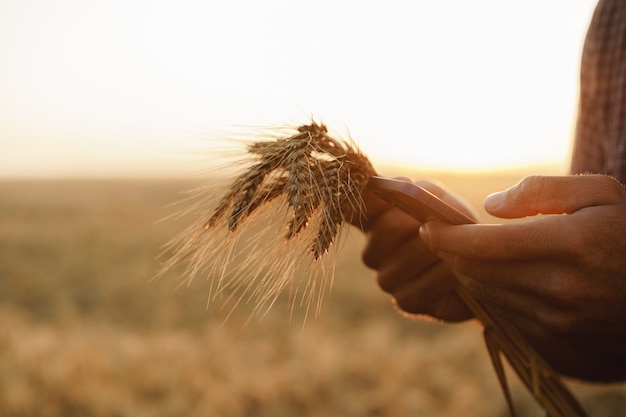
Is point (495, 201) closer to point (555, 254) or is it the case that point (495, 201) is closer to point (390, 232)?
point (555, 254)

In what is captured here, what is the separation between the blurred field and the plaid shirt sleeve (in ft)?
4.55

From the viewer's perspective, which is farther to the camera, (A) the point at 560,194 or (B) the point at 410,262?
(B) the point at 410,262

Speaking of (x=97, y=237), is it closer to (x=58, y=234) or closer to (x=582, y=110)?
(x=58, y=234)

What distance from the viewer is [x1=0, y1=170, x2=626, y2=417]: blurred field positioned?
4.85 meters

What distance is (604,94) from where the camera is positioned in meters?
2.05

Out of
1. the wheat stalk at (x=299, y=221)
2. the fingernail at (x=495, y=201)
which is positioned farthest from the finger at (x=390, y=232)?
the fingernail at (x=495, y=201)

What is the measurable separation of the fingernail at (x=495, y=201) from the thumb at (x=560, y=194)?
2 centimetres

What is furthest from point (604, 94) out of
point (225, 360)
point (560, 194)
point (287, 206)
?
point (225, 360)

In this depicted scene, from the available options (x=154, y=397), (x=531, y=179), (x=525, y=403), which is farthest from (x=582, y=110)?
(x=154, y=397)

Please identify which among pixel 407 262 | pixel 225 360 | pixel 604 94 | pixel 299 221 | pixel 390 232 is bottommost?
pixel 225 360

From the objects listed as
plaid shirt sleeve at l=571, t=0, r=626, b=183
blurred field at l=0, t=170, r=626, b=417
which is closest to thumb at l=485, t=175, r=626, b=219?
plaid shirt sleeve at l=571, t=0, r=626, b=183

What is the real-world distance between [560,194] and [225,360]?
5.12 metres

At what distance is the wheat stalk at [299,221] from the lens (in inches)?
55.4

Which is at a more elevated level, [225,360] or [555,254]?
[555,254]
